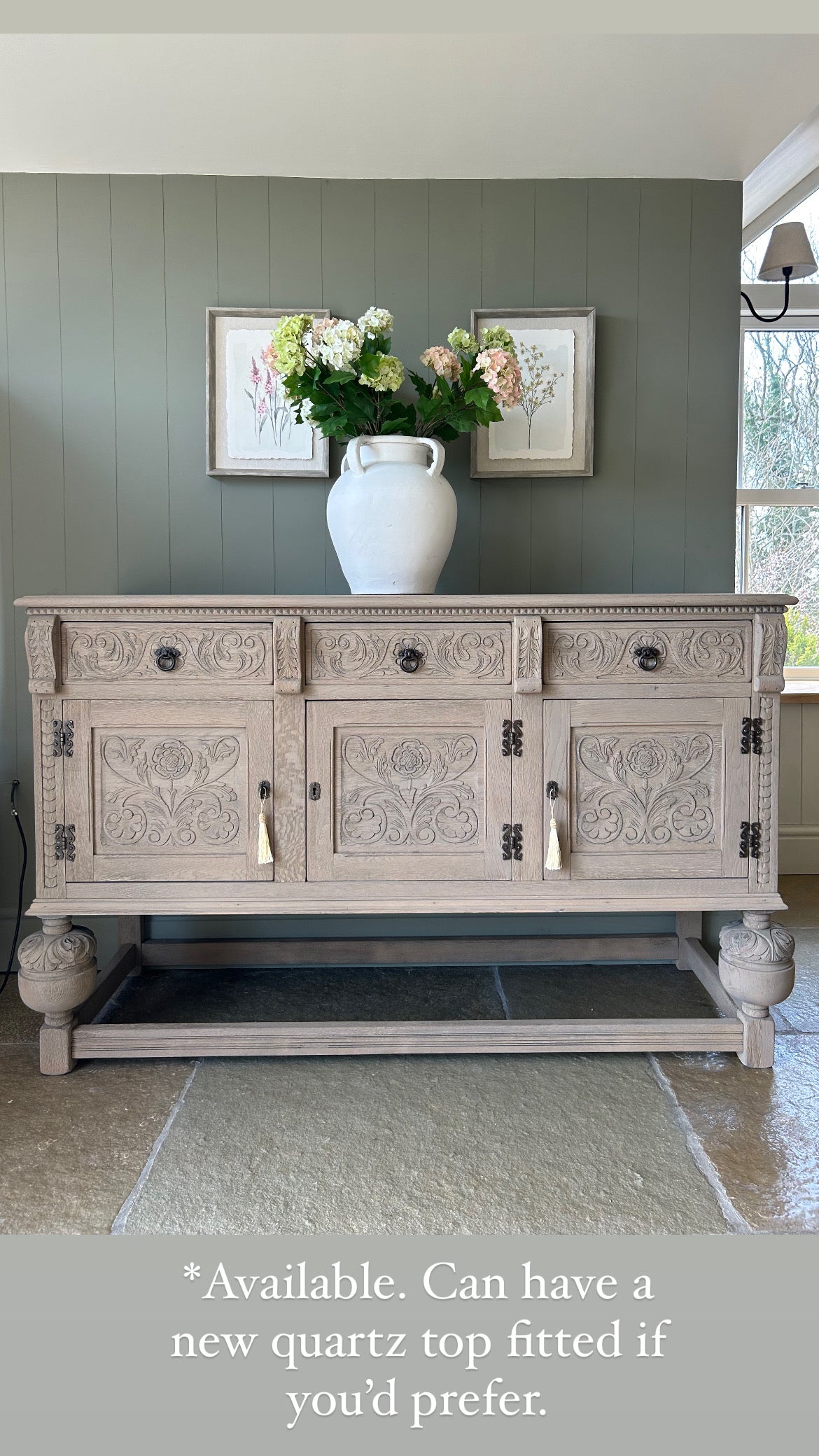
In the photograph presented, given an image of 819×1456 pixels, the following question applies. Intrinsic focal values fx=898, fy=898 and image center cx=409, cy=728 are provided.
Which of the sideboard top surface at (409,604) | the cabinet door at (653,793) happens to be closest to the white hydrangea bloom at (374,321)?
the sideboard top surface at (409,604)

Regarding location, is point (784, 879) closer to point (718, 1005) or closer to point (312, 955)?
point (718, 1005)

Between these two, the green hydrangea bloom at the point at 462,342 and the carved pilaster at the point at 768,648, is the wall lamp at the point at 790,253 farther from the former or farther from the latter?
the carved pilaster at the point at 768,648

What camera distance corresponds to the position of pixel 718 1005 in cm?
229

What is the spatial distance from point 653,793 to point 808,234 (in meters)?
2.82

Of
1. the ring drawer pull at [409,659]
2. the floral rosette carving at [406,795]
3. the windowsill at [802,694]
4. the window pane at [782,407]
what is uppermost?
the window pane at [782,407]

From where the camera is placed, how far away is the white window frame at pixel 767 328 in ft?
11.9

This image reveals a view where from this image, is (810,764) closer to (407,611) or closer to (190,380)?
(407,611)

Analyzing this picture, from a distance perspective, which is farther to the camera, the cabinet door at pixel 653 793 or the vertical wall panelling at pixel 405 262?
the vertical wall panelling at pixel 405 262

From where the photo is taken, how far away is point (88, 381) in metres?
2.49

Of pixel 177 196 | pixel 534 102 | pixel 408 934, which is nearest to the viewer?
pixel 534 102

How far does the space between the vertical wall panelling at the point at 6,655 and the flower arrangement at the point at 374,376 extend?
2.92 ft

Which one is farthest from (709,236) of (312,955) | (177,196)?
(312,955)

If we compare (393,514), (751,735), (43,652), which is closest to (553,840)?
(751,735)

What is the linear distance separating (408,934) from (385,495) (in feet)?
4.16
